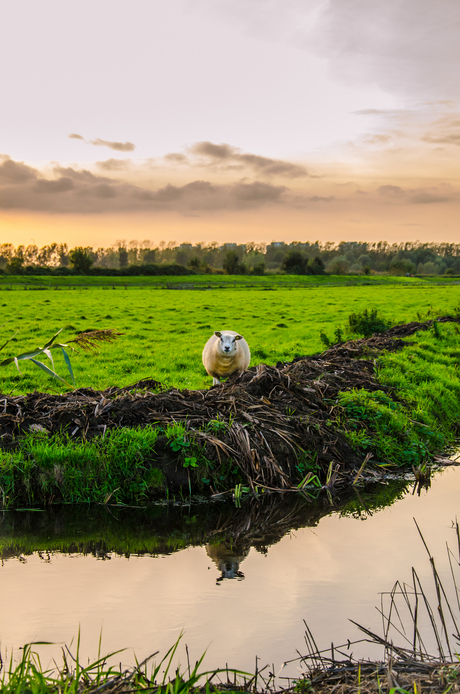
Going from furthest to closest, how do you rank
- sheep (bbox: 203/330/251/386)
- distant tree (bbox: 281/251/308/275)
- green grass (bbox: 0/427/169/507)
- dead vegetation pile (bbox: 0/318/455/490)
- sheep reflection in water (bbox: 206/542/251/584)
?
distant tree (bbox: 281/251/308/275), sheep (bbox: 203/330/251/386), dead vegetation pile (bbox: 0/318/455/490), green grass (bbox: 0/427/169/507), sheep reflection in water (bbox: 206/542/251/584)

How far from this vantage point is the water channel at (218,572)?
405 centimetres

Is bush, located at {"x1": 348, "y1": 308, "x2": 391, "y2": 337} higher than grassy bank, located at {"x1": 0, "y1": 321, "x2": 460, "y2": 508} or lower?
higher

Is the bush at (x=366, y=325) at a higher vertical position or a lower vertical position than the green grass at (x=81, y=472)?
higher

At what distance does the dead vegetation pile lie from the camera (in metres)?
7.42

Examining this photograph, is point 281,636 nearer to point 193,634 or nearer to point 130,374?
point 193,634

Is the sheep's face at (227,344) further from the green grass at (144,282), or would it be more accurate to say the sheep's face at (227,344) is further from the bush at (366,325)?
the green grass at (144,282)

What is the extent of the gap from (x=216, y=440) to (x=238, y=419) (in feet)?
2.69

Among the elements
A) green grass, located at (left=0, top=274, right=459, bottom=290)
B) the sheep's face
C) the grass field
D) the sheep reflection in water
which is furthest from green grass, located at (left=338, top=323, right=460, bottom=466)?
green grass, located at (left=0, top=274, right=459, bottom=290)

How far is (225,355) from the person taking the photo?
37.2ft

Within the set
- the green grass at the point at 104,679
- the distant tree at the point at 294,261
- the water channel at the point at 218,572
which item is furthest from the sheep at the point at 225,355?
the distant tree at the point at 294,261

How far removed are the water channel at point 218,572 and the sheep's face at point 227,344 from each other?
4636mm

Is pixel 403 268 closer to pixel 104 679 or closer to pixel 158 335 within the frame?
pixel 158 335

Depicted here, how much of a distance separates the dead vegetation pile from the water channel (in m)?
0.68

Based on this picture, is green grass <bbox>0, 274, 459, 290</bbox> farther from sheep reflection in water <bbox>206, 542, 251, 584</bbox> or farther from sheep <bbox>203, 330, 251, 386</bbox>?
sheep reflection in water <bbox>206, 542, 251, 584</bbox>
